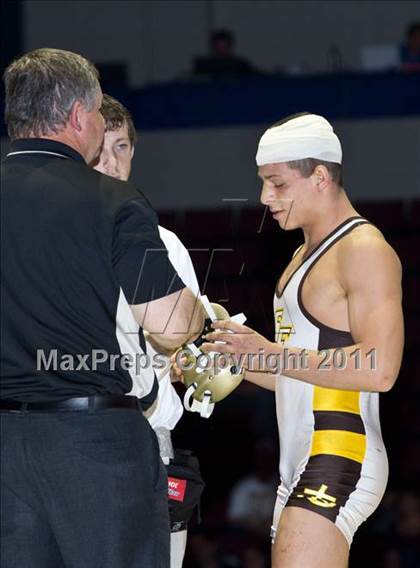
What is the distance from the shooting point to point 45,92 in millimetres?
2557

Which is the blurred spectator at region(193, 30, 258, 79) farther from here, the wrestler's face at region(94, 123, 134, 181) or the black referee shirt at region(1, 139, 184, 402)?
the black referee shirt at region(1, 139, 184, 402)

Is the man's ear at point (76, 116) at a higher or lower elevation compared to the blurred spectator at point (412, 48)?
higher

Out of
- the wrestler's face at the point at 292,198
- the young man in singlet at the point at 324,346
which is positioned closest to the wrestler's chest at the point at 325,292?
the young man in singlet at the point at 324,346

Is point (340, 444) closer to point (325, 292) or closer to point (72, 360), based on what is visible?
point (325, 292)

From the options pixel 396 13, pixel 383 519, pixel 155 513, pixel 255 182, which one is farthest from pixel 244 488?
pixel 396 13

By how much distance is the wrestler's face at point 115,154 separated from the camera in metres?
3.27

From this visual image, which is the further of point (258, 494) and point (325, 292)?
point (258, 494)

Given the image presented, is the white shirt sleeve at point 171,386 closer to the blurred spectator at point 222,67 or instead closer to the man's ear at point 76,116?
→ the man's ear at point 76,116

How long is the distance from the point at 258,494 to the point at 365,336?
415cm

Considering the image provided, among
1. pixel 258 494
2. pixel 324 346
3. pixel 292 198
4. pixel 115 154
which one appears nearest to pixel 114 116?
pixel 115 154

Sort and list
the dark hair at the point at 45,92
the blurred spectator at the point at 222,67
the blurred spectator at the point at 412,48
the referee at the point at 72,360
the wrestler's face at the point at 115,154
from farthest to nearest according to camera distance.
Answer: the blurred spectator at the point at 412,48, the blurred spectator at the point at 222,67, the wrestler's face at the point at 115,154, the dark hair at the point at 45,92, the referee at the point at 72,360

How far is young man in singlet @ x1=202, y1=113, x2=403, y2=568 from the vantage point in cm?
298

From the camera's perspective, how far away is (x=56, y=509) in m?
2.44

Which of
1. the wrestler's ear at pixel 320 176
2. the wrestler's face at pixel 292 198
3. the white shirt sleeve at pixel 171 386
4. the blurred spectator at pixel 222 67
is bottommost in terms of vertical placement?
the blurred spectator at pixel 222 67
